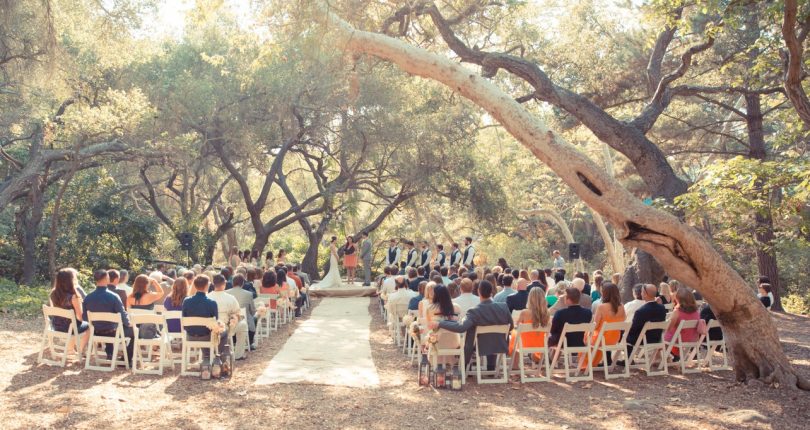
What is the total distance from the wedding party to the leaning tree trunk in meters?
0.02

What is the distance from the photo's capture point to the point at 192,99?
66.0 ft

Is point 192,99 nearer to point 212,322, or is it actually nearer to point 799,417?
point 212,322

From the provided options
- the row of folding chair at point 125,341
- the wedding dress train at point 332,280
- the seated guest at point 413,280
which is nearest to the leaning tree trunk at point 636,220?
the row of folding chair at point 125,341

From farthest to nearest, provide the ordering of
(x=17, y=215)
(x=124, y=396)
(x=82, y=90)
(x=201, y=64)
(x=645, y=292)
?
(x=201, y=64) → (x=17, y=215) → (x=82, y=90) → (x=645, y=292) → (x=124, y=396)

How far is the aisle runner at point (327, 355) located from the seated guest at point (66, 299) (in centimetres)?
214

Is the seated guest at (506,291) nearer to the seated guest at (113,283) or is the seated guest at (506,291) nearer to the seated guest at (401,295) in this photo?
the seated guest at (401,295)

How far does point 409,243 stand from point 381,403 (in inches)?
487

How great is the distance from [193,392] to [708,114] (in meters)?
17.4

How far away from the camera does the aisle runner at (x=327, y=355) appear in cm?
778

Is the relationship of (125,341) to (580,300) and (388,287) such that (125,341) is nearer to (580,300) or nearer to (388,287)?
(580,300)

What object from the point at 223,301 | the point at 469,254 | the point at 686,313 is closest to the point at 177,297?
the point at 223,301

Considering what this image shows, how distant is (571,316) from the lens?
794cm

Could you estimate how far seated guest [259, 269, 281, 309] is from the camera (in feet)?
37.9

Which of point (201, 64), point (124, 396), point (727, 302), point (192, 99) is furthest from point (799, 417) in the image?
point (201, 64)
